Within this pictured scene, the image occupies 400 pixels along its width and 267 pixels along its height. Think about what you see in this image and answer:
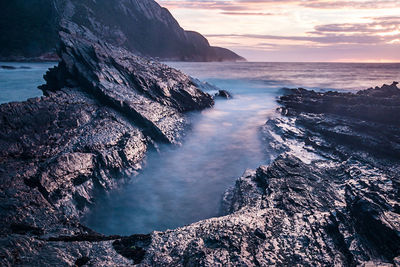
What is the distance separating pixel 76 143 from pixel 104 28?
127510mm

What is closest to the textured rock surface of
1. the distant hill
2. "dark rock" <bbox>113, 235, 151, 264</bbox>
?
"dark rock" <bbox>113, 235, 151, 264</bbox>

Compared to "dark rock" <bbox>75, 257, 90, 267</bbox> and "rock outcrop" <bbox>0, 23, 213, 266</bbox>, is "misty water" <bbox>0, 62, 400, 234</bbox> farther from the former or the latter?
"dark rock" <bbox>75, 257, 90, 267</bbox>

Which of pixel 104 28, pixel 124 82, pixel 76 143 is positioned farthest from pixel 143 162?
pixel 104 28

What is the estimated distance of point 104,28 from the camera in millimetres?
119000

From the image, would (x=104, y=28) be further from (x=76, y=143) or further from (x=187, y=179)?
(x=187, y=179)

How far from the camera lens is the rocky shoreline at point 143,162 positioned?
4938mm

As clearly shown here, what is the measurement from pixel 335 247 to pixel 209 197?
499 cm

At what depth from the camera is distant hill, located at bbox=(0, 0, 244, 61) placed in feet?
262

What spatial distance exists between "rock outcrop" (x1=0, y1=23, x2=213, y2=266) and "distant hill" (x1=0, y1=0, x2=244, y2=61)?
185 ft

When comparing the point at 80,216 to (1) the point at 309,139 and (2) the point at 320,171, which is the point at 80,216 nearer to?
(2) the point at 320,171

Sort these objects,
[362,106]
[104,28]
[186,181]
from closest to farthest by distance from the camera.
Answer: [186,181] < [362,106] < [104,28]

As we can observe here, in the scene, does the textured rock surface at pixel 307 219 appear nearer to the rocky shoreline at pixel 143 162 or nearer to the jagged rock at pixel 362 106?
the rocky shoreline at pixel 143 162

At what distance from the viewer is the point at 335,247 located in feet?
17.5


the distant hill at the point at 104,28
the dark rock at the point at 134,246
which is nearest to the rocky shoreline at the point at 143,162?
the dark rock at the point at 134,246
